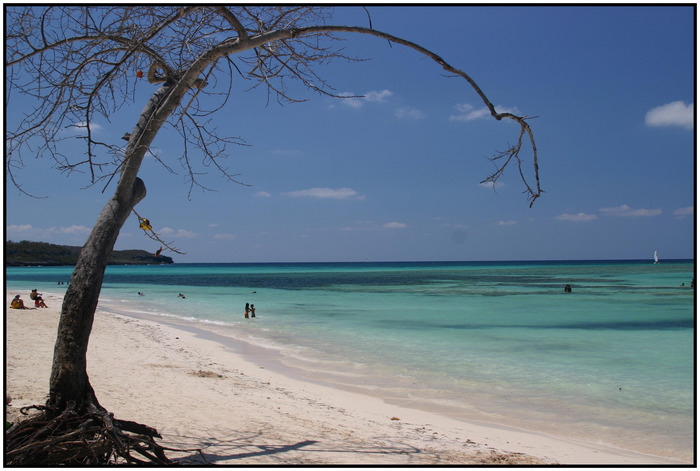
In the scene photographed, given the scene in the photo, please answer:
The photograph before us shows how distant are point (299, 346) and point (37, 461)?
10.5 metres

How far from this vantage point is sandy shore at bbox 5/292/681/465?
182 inches

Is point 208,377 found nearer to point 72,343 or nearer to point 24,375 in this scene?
point 24,375

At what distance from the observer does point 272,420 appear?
5891mm

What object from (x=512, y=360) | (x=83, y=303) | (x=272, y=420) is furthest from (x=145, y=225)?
(x=512, y=360)

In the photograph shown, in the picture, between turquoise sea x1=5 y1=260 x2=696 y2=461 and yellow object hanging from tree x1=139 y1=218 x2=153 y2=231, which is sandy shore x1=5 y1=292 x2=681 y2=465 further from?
yellow object hanging from tree x1=139 y1=218 x2=153 y2=231

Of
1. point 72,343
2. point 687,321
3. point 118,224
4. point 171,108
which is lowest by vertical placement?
point 687,321

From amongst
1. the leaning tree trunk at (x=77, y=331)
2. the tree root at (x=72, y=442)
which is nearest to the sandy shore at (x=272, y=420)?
the tree root at (x=72, y=442)

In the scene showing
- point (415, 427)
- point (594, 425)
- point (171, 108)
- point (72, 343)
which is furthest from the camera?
point (594, 425)

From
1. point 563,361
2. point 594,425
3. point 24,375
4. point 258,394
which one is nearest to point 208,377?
point 258,394

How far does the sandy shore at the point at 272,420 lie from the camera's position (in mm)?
4629

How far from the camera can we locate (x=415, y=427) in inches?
244

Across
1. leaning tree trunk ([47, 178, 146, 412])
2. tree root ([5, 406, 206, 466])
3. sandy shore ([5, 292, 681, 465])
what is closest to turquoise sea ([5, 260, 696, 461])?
sandy shore ([5, 292, 681, 465])

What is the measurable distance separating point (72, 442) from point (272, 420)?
2814 millimetres

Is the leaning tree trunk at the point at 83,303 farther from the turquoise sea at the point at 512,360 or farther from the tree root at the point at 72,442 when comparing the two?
the turquoise sea at the point at 512,360
